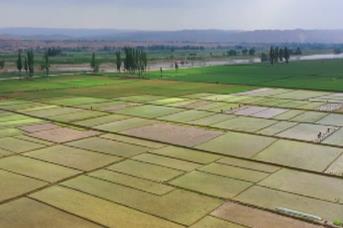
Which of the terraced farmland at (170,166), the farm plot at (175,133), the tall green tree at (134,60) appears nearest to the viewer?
the terraced farmland at (170,166)

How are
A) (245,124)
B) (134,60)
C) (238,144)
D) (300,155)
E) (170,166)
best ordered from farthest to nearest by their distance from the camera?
(134,60), (245,124), (238,144), (300,155), (170,166)

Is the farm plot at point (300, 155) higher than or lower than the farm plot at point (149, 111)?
higher

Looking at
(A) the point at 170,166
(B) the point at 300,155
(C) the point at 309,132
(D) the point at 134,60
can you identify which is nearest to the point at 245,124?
(C) the point at 309,132

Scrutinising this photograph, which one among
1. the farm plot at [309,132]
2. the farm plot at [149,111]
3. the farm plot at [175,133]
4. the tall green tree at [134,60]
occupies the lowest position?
the farm plot at [149,111]

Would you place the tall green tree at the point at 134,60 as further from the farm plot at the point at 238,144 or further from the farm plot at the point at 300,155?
the farm plot at the point at 300,155

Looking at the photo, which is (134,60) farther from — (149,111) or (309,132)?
(309,132)

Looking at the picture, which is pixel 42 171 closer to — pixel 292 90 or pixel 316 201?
pixel 316 201

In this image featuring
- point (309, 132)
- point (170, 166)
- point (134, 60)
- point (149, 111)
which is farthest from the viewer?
point (134, 60)

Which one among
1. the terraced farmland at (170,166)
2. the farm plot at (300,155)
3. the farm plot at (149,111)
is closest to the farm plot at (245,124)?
the terraced farmland at (170,166)

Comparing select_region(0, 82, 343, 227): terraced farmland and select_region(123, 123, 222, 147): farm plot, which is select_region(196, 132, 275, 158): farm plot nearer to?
select_region(0, 82, 343, 227): terraced farmland

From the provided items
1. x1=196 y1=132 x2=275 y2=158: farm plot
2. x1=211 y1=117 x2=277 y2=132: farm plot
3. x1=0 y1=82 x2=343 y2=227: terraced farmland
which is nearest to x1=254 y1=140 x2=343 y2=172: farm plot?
x1=0 y1=82 x2=343 y2=227: terraced farmland

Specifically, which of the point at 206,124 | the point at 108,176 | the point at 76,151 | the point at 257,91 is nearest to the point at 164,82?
the point at 257,91
